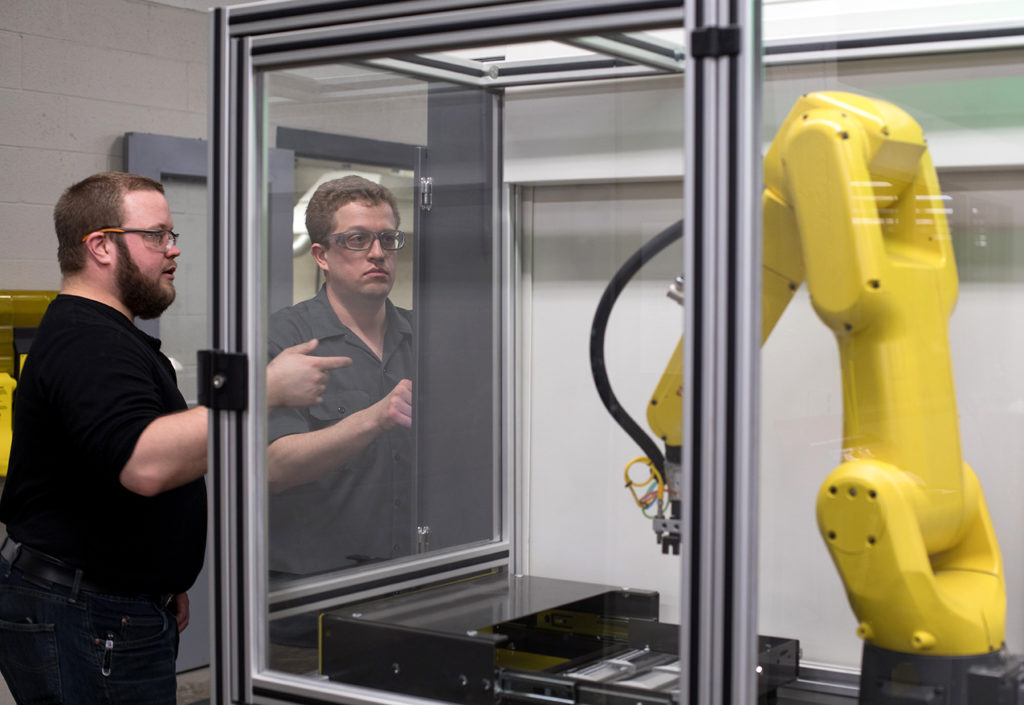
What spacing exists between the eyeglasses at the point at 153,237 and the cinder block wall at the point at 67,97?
1548 mm

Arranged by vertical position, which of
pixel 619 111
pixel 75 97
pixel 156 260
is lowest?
pixel 156 260

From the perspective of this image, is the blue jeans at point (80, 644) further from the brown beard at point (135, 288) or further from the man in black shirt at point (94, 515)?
the brown beard at point (135, 288)

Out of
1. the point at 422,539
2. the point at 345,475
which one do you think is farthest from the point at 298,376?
the point at 422,539

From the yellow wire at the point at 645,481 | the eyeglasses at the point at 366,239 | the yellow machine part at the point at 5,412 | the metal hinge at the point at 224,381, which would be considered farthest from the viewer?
the yellow machine part at the point at 5,412

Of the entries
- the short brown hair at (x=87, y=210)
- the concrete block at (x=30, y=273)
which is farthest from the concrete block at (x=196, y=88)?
the short brown hair at (x=87, y=210)

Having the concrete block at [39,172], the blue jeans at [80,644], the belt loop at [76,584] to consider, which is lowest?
the blue jeans at [80,644]

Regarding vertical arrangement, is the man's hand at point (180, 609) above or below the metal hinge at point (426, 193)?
below

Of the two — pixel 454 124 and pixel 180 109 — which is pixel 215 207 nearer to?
pixel 454 124

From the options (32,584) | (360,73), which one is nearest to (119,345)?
(32,584)

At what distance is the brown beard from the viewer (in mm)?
2150

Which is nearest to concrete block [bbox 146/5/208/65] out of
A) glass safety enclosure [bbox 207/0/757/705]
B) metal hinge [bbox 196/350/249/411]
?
glass safety enclosure [bbox 207/0/757/705]

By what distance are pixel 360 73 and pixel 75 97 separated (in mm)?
2340

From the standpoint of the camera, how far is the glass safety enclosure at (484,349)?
4.12ft

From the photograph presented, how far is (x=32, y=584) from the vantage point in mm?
2016
